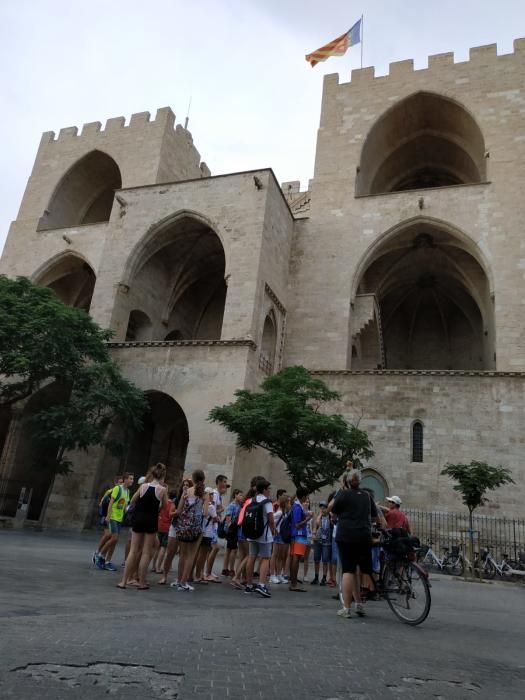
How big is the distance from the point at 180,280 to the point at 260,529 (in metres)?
16.8

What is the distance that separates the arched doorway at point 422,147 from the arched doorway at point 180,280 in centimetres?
655

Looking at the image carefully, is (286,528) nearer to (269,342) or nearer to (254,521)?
(254,521)

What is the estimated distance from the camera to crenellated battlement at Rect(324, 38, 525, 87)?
20.8 meters

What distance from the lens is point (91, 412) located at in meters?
15.0

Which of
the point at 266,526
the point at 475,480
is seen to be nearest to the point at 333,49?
the point at 475,480

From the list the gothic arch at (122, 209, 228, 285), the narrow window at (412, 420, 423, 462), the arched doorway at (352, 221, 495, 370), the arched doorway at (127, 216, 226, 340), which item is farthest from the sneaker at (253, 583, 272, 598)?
the arched doorway at (127, 216, 226, 340)

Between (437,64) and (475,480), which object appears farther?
(437,64)

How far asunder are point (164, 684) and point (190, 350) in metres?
14.2

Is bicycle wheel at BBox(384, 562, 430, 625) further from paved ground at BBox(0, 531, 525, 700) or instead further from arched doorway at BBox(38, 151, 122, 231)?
arched doorway at BBox(38, 151, 122, 231)

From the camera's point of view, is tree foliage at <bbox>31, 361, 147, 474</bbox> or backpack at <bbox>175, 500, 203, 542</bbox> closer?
backpack at <bbox>175, 500, 203, 542</bbox>

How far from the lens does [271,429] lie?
1206cm

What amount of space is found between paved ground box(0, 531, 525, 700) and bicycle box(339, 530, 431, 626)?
0.55ft

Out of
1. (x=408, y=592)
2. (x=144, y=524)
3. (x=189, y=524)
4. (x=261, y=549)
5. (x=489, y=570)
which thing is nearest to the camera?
(x=408, y=592)

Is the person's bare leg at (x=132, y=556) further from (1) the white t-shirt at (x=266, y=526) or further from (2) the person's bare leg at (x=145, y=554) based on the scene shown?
(1) the white t-shirt at (x=266, y=526)
